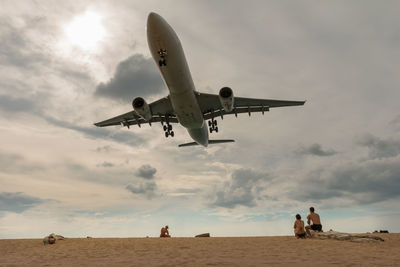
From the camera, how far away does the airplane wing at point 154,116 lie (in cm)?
2725

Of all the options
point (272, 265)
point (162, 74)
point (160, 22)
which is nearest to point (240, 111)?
point (162, 74)

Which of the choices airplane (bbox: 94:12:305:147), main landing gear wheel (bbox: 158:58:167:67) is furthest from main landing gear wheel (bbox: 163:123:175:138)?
main landing gear wheel (bbox: 158:58:167:67)

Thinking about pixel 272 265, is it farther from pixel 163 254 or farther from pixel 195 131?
pixel 195 131

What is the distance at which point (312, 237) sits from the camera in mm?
16578

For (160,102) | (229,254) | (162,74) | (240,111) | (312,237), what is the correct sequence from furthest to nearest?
(240,111)
(160,102)
(162,74)
(312,237)
(229,254)

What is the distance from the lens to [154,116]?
3067 cm

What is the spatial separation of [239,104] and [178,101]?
6801 mm

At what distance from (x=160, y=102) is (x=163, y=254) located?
17.1 metres

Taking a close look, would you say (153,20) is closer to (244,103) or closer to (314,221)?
(244,103)

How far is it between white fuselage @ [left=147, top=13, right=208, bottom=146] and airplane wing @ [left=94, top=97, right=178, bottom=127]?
2896 millimetres

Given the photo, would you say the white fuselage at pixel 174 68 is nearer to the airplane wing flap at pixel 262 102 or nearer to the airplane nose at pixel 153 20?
the airplane nose at pixel 153 20

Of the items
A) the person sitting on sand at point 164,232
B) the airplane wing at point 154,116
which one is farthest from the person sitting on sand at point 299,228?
the airplane wing at point 154,116

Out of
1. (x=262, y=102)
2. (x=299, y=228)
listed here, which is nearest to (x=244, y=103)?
(x=262, y=102)

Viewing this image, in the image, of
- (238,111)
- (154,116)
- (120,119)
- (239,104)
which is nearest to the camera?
(239,104)
